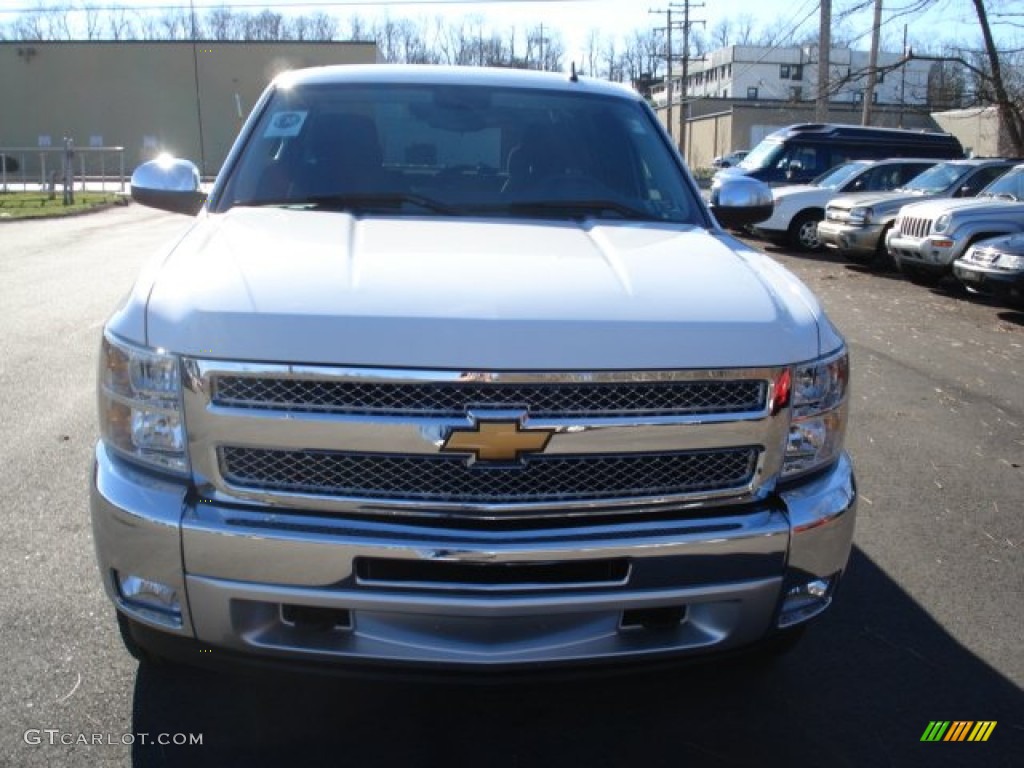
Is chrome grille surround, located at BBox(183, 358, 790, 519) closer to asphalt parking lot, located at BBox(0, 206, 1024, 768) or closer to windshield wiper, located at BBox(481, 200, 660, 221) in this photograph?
asphalt parking lot, located at BBox(0, 206, 1024, 768)

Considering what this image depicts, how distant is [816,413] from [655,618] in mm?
698

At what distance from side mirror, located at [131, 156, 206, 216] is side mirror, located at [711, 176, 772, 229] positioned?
225 cm

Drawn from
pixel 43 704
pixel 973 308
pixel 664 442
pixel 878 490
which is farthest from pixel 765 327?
pixel 973 308

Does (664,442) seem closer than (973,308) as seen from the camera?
Yes

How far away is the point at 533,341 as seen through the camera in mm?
2312

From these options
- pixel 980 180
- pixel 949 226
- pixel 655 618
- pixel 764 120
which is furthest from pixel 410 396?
pixel 764 120

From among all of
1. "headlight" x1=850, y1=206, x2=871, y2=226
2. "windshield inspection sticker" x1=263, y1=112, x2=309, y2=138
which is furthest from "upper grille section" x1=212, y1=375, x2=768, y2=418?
"headlight" x1=850, y1=206, x2=871, y2=226

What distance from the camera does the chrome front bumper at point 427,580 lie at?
2.29 metres

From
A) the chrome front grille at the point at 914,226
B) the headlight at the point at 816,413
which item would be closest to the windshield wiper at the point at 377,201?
the headlight at the point at 816,413

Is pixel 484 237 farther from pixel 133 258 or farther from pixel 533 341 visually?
pixel 133 258

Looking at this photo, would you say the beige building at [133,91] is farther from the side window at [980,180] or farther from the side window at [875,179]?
the side window at [980,180]

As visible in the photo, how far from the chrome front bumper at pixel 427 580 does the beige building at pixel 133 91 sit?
56104 millimetres

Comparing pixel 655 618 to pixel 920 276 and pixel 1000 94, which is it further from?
pixel 1000 94

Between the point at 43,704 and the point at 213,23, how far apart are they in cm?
8946
